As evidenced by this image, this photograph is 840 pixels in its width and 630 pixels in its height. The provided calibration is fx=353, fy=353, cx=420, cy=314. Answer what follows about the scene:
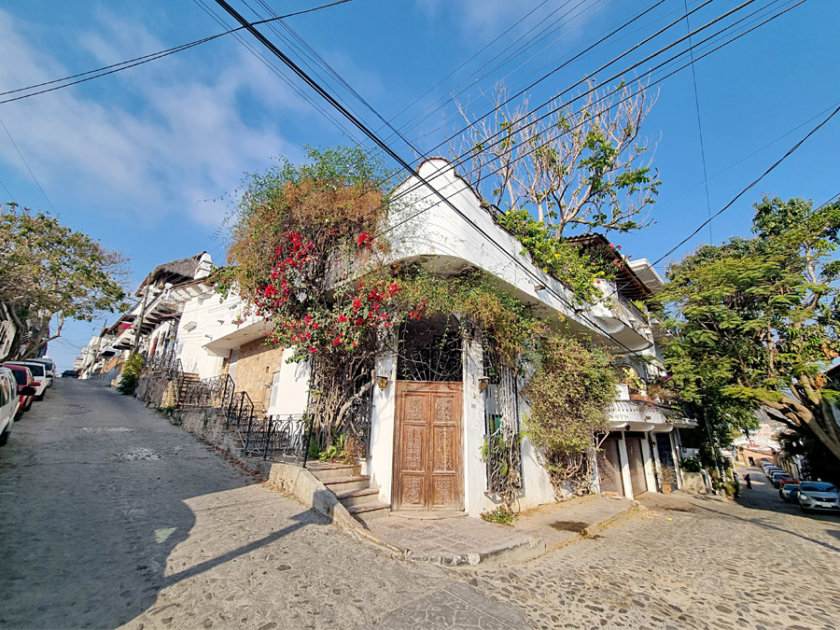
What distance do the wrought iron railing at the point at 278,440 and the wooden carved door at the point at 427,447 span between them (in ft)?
7.21

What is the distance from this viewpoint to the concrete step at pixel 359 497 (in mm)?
6609

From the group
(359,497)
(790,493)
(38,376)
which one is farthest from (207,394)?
(790,493)

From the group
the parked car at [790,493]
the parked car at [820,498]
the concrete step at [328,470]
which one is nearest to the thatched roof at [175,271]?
the concrete step at [328,470]

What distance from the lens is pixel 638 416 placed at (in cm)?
1179

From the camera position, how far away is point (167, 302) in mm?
22438

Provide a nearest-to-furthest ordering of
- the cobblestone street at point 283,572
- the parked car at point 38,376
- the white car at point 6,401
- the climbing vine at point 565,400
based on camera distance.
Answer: the cobblestone street at point 283,572, the white car at point 6,401, the climbing vine at point 565,400, the parked car at point 38,376

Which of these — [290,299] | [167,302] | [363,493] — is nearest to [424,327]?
[290,299]

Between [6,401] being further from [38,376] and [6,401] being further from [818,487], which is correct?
[818,487]

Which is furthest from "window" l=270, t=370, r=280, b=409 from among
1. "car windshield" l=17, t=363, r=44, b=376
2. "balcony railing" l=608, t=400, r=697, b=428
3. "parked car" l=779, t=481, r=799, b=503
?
"parked car" l=779, t=481, r=799, b=503

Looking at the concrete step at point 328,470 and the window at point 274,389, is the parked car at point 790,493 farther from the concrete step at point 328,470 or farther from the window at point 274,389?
the window at point 274,389

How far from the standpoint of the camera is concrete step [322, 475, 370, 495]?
22.7 feet

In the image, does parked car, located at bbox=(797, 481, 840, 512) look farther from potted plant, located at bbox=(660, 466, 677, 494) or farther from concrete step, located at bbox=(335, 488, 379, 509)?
concrete step, located at bbox=(335, 488, 379, 509)

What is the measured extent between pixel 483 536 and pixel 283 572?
327 cm

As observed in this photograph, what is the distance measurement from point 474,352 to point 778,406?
11996mm
